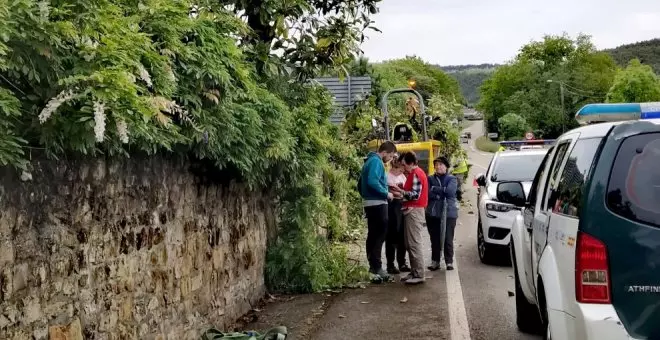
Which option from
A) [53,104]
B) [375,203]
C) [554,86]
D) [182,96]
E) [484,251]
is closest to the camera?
[53,104]

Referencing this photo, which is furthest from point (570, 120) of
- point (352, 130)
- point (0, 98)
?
point (0, 98)

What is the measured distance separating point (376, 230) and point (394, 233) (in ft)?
2.36

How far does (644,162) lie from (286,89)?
5.95 m

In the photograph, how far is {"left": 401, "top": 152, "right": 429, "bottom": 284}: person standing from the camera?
1020cm

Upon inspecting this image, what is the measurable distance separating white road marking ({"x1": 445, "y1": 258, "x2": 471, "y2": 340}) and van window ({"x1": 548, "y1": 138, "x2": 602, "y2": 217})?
254 cm

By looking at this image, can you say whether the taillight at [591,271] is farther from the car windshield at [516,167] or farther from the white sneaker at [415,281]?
the car windshield at [516,167]

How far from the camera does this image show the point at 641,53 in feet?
523

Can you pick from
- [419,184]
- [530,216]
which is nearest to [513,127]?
[419,184]

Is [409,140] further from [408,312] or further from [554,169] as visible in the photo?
[554,169]

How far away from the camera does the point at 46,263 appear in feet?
15.3

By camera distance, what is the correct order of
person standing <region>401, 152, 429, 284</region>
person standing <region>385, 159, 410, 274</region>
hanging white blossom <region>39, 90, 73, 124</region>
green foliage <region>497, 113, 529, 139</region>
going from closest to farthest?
hanging white blossom <region>39, 90, 73, 124</region>
person standing <region>401, 152, 429, 284</region>
person standing <region>385, 159, 410, 274</region>
green foliage <region>497, 113, 529, 139</region>

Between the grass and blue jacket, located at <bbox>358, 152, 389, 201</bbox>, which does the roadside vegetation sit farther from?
blue jacket, located at <bbox>358, 152, 389, 201</bbox>

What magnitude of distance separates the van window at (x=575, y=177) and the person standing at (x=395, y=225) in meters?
5.33

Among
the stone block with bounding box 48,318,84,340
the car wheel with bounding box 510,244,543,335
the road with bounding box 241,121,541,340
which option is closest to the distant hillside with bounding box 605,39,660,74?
the road with bounding box 241,121,541,340
